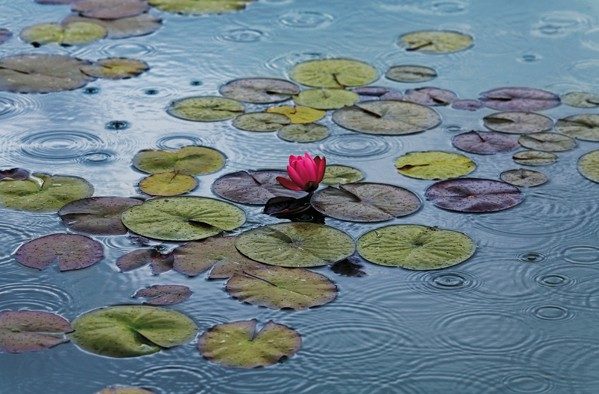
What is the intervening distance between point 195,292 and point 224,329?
214mm

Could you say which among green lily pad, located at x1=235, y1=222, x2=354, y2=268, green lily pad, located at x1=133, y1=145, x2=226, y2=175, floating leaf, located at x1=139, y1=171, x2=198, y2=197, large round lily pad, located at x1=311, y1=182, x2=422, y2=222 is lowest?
green lily pad, located at x1=235, y1=222, x2=354, y2=268

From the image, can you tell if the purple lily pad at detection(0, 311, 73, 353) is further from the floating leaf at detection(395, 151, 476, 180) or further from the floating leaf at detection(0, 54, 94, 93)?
the floating leaf at detection(0, 54, 94, 93)

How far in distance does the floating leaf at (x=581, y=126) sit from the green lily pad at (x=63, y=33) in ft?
6.59

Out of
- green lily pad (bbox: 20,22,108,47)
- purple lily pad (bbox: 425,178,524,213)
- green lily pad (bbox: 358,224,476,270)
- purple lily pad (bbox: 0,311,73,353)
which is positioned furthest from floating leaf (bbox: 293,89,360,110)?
purple lily pad (bbox: 0,311,73,353)

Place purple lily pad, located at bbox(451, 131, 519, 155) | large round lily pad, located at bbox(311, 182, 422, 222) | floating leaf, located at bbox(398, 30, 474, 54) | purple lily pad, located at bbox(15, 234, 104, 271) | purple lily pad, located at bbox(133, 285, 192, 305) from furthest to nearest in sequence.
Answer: floating leaf, located at bbox(398, 30, 474, 54)
purple lily pad, located at bbox(451, 131, 519, 155)
large round lily pad, located at bbox(311, 182, 422, 222)
purple lily pad, located at bbox(15, 234, 104, 271)
purple lily pad, located at bbox(133, 285, 192, 305)

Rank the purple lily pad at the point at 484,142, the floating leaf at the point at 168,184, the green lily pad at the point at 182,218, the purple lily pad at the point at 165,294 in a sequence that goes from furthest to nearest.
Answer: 1. the purple lily pad at the point at 484,142
2. the floating leaf at the point at 168,184
3. the green lily pad at the point at 182,218
4. the purple lily pad at the point at 165,294

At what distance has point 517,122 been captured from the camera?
13.1 feet

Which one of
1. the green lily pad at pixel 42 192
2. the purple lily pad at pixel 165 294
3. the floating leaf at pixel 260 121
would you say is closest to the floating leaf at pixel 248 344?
the purple lily pad at pixel 165 294

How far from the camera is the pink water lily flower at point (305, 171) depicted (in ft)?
10.9

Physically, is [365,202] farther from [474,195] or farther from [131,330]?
[131,330]

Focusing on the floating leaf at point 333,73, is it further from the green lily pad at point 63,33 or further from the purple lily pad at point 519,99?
the green lily pad at point 63,33

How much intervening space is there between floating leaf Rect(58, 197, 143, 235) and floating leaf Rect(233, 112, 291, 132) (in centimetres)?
67

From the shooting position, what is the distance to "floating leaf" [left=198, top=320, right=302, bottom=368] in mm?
2664

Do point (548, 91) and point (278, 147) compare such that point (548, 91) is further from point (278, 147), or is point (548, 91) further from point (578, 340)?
point (578, 340)
